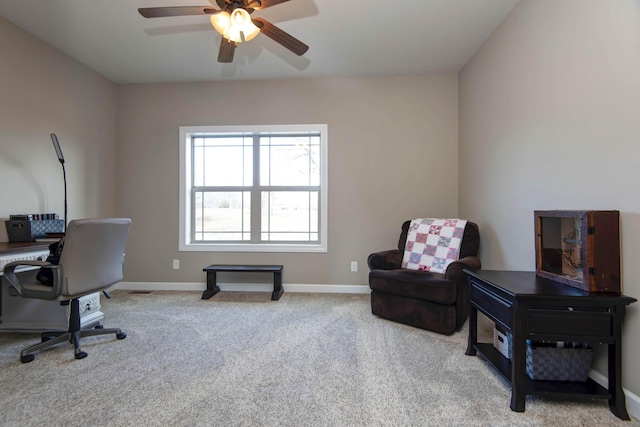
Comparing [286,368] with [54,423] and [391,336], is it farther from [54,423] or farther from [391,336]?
[54,423]

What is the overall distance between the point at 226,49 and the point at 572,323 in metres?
2.80

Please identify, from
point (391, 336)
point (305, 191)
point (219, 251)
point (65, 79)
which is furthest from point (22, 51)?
point (391, 336)

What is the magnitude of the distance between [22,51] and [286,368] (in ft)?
12.1

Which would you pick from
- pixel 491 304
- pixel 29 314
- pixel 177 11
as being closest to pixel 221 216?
pixel 29 314

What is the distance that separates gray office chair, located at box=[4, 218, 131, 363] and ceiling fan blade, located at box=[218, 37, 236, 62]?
152 cm

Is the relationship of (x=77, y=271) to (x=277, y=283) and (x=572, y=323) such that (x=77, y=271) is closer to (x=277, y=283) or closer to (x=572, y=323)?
(x=277, y=283)

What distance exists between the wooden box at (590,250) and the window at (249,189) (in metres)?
2.52

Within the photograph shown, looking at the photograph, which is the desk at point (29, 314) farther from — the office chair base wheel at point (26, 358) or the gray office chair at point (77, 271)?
the office chair base wheel at point (26, 358)

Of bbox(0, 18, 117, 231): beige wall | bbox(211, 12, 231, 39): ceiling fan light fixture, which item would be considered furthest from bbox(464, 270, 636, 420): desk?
bbox(0, 18, 117, 231): beige wall

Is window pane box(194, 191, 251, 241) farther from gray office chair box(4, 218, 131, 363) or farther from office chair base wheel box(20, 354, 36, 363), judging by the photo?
office chair base wheel box(20, 354, 36, 363)

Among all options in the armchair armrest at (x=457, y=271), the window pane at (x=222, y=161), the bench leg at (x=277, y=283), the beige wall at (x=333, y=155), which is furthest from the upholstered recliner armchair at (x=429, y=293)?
the window pane at (x=222, y=161)

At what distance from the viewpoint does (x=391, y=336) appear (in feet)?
7.96

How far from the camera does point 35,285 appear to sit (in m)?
2.07

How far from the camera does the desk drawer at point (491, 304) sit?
5.37 feet
